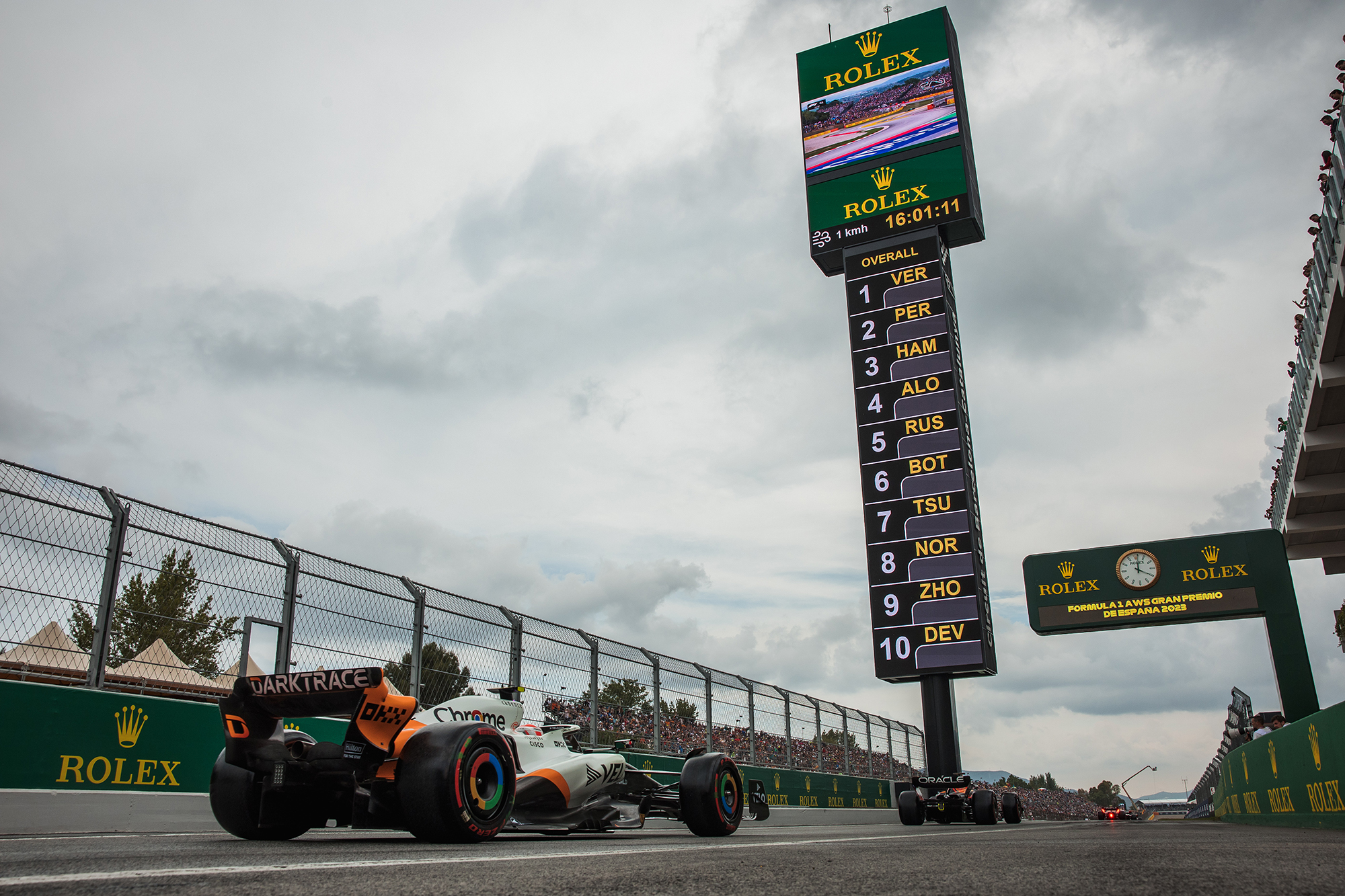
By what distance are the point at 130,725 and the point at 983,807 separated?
45.2 feet

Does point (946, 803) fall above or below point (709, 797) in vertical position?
below

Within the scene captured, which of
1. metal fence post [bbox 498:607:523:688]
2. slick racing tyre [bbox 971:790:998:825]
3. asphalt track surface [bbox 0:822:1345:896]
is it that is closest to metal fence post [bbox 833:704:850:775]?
slick racing tyre [bbox 971:790:998:825]

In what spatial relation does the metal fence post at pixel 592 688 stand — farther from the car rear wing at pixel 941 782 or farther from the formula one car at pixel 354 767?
the formula one car at pixel 354 767

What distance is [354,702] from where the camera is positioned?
15.0 feet

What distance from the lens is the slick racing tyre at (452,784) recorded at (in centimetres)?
454

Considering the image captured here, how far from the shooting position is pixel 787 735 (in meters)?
19.5

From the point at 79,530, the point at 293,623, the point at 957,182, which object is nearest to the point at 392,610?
the point at 293,623

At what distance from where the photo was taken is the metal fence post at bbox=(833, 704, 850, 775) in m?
22.2

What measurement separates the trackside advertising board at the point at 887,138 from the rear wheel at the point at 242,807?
18718 mm

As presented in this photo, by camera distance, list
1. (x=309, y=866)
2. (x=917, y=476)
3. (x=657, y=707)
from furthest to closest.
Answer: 1. (x=917, y=476)
2. (x=657, y=707)
3. (x=309, y=866)

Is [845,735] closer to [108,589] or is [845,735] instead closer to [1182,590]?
[1182,590]

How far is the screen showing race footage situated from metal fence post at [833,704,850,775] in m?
13.2

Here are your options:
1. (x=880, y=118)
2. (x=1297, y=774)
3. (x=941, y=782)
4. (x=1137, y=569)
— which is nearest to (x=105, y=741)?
(x=1297, y=774)

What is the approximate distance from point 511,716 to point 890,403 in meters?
14.1
